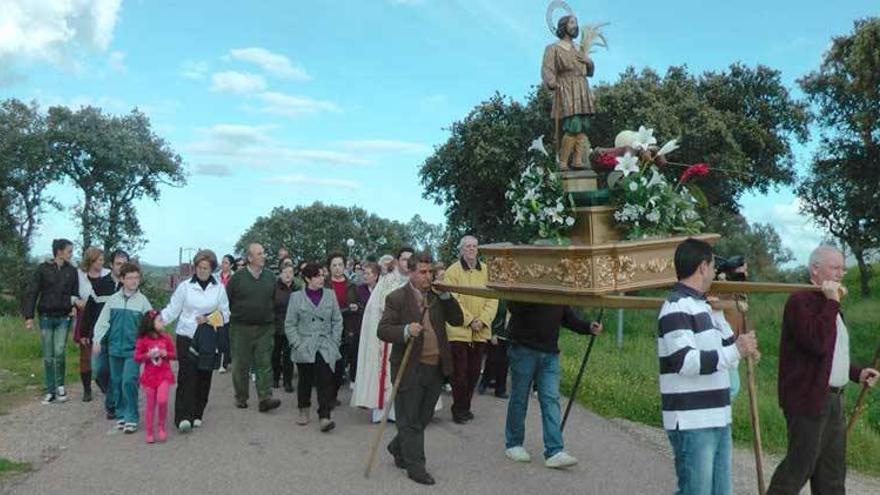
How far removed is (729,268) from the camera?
251 inches

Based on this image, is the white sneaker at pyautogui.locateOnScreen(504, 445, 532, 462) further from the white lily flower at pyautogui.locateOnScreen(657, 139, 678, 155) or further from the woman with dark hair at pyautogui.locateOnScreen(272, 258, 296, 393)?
the woman with dark hair at pyautogui.locateOnScreen(272, 258, 296, 393)

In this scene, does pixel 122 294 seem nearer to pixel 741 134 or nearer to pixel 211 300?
pixel 211 300

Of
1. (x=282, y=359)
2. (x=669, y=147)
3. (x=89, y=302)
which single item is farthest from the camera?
(x=282, y=359)

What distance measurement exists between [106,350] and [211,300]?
169cm

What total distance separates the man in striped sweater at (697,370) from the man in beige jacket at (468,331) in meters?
4.89

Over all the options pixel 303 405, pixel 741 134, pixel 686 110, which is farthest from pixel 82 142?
pixel 303 405

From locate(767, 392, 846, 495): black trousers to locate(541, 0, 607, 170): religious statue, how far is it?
2574mm

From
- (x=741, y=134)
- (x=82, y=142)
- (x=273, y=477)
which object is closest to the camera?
(x=273, y=477)

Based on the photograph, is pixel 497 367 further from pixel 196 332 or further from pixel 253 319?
pixel 196 332

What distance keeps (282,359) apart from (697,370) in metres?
8.96

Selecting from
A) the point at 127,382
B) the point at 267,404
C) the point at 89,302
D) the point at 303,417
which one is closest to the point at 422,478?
the point at 303,417

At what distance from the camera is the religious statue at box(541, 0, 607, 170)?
6492mm

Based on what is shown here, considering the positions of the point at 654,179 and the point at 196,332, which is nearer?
the point at 654,179

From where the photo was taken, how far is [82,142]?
34625mm
